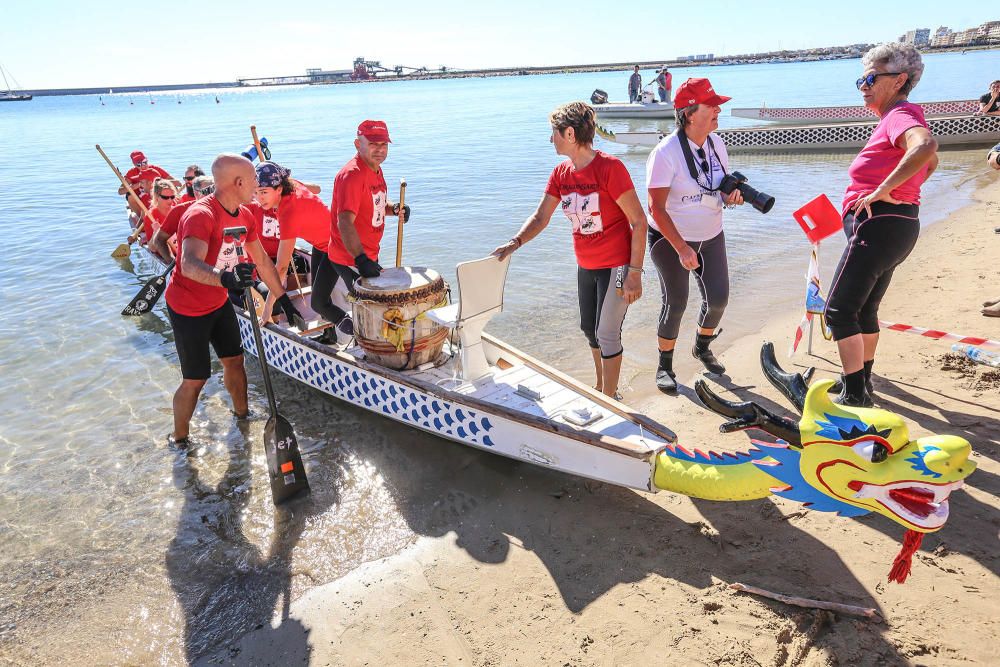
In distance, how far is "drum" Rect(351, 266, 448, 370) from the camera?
168 inches

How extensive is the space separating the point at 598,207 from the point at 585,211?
9cm

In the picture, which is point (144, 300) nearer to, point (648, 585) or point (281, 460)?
point (281, 460)

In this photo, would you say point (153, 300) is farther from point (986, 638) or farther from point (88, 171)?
point (88, 171)

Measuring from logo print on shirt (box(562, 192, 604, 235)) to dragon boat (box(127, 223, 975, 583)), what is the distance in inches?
24.3

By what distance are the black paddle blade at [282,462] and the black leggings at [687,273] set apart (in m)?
3.02

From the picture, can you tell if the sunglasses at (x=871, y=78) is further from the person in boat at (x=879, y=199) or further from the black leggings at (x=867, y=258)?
the black leggings at (x=867, y=258)

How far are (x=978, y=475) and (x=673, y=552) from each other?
192 centimetres

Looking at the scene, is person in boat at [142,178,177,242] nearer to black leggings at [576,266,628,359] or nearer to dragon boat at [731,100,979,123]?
black leggings at [576,266,628,359]

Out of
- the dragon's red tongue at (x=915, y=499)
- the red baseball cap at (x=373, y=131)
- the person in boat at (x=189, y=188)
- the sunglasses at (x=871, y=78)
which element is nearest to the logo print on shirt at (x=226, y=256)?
the red baseball cap at (x=373, y=131)

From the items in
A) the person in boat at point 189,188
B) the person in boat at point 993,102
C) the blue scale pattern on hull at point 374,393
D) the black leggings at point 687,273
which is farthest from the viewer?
the person in boat at point 993,102

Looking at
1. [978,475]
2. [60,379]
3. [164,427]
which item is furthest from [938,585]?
[60,379]

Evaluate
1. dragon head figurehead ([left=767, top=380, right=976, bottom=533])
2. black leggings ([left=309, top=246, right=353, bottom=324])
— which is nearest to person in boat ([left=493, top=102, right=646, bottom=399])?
black leggings ([left=309, top=246, right=353, bottom=324])

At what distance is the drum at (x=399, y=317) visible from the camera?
4270 mm

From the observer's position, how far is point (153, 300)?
782 cm
